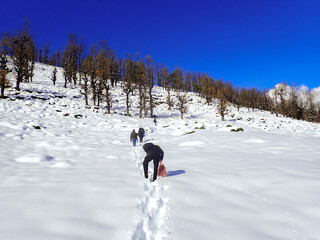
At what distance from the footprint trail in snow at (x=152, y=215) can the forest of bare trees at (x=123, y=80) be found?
23102mm

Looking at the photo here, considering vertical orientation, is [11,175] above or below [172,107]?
below

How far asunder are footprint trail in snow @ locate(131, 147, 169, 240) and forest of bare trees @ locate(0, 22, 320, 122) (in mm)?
23102

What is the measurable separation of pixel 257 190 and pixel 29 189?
4.73 meters

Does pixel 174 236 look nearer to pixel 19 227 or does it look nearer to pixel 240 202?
pixel 240 202

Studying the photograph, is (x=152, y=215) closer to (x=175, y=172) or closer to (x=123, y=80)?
(x=175, y=172)

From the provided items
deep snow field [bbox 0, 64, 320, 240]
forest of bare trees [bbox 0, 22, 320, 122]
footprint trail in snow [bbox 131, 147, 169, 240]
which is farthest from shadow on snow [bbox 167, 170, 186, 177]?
forest of bare trees [bbox 0, 22, 320, 122]

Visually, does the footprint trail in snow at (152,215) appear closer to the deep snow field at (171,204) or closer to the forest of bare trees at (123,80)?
the deep snow field at (171,204)

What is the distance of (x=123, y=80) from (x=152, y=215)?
171 ft

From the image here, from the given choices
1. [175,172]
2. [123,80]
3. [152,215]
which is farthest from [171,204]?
[123,80]

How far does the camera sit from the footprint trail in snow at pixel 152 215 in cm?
228

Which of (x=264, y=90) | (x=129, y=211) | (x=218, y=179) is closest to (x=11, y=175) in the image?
(x=129, y=211)

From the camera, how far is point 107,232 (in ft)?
6.94

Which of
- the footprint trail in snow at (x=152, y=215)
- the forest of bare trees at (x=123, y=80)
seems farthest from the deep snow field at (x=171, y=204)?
the forest of bare trees at (x=123, y=80)

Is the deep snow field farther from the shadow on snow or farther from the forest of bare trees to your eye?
the forest of bare trees
